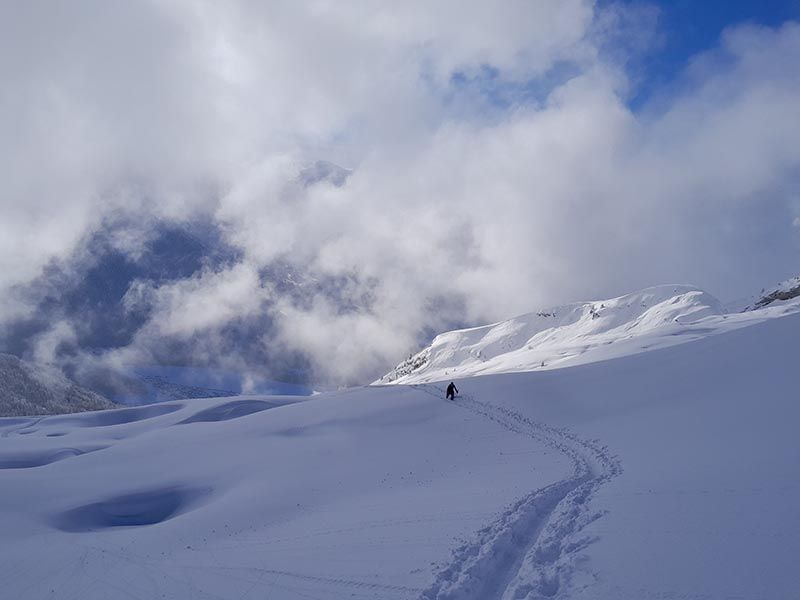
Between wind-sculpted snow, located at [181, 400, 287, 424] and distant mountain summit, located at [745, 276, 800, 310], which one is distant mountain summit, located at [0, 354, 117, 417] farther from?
distant mountain summit, located at [745, 276, 800, 310]

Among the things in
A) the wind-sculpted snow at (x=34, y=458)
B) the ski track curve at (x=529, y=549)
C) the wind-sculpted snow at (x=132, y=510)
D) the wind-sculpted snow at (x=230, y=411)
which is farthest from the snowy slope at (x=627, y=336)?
the wind-sculpted snow at (x=34, y=458)

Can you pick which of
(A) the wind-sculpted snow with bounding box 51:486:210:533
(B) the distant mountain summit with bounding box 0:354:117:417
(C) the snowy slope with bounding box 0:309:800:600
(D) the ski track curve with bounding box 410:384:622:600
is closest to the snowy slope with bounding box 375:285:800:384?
(C) the snowy slope with bounding box 0:309:800:600

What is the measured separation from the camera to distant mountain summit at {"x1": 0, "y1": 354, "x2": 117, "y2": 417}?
114062mm

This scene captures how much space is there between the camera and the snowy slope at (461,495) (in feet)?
32.2

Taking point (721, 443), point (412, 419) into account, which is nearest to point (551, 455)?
point (721, 443)

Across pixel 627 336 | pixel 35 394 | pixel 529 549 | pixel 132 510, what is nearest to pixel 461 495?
pixel 529 549

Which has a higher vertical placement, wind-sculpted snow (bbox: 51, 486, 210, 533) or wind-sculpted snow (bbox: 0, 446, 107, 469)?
wind-sculpted snow (bbox: 0, 446, 107, 469)

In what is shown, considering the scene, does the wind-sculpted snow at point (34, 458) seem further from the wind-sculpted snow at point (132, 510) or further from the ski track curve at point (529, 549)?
the ski track curve at point (529, 549)

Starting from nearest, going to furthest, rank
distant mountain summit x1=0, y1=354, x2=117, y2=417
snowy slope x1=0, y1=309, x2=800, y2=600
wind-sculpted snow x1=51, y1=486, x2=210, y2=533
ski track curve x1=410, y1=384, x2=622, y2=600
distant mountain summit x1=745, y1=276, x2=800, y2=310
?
ski track curve x1=410, y1=384, x2=622, y2=600
snowy slope x1=0, y1=309, x2=800, y2=600
wind-sculpted snow x1=51, y1=486, x2=210, y2=533
distant mountain summit x1=745, y1=276, x2=800, y2=310
distant mountain summit x1=0, y1=354, x2=117, y2=417

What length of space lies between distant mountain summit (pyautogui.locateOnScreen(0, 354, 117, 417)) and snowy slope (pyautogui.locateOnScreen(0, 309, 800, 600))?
3794 inches

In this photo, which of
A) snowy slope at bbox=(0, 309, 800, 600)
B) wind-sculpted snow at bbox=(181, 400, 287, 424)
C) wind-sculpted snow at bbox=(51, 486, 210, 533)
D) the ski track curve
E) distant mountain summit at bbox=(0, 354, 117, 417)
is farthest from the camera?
distant mountain summit at bbox=(0, 354, 117, 417)

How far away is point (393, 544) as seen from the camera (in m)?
12.3

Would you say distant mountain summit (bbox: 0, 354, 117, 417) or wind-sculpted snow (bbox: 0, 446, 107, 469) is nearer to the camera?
wind-sculpted snow (bbox: 0, 446, 107, 469)

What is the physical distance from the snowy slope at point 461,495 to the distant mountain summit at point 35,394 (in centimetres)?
9637
